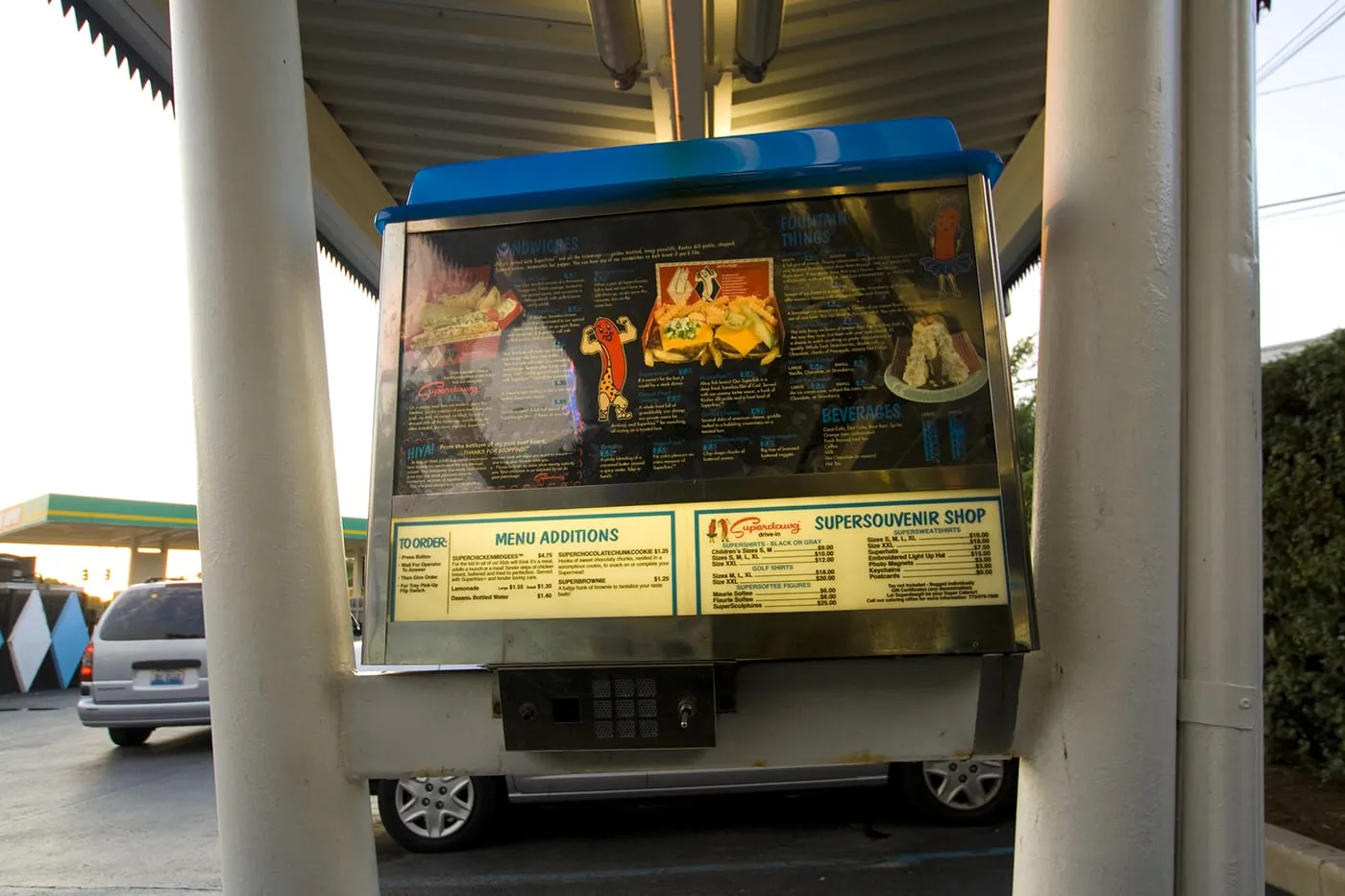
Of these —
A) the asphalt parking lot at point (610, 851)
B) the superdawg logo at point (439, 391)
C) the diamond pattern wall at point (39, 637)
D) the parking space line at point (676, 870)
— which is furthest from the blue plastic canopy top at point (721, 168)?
→ the diamond pattern wall at point (39, 637)

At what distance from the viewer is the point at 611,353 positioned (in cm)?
217

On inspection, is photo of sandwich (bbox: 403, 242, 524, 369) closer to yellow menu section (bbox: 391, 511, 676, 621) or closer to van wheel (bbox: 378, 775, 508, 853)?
yellow menu section (bbox: 391, 511, 676, 621)

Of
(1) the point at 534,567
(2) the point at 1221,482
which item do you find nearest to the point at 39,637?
(1) the point at 534,567

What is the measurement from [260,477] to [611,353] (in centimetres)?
84

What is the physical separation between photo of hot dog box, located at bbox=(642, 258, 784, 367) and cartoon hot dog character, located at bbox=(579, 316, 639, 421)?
0.05m

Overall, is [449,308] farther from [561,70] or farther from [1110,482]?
[561,70]

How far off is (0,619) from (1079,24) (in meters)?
20.2

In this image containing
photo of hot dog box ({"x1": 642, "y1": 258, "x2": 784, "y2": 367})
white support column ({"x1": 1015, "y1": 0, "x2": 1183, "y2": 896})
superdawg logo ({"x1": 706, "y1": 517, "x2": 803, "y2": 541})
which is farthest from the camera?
photo of hot dog box ({"x1": 642, "y1": 258, "x2": 784, "y2": 367})

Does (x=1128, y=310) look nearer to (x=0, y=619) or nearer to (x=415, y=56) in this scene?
(x=415, y=56)

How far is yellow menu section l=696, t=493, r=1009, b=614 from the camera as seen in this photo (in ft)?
6.49

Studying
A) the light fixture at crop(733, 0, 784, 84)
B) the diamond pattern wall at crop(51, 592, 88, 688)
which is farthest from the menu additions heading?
the diamond pattern wall at crop(51, 592, 88, 688)

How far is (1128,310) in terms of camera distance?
198 cm

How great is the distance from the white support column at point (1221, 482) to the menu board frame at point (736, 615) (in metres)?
0.38

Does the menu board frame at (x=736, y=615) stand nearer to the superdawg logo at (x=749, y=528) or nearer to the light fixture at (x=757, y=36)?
the superdawg logo at (x=749, y=528)
